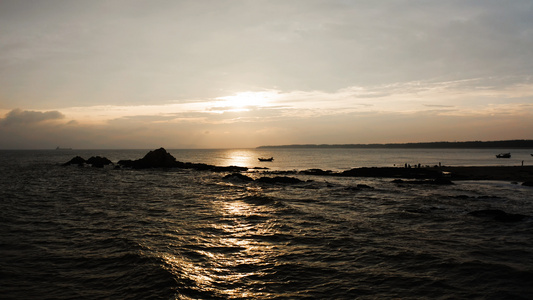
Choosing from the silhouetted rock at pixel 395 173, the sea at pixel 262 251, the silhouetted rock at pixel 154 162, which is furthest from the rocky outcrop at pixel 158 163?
the sea at pixel 262 251

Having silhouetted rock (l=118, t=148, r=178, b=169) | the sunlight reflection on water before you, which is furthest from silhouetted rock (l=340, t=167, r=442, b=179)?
silhouetted rock (l=118, t=148, r=178, b=169)

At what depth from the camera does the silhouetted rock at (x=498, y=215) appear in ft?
71.8

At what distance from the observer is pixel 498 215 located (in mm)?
22625

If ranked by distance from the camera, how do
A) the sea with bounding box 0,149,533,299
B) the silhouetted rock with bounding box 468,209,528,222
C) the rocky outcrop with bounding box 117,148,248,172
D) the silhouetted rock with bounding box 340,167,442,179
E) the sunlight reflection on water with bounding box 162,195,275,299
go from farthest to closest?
1. the rocky outcrop with bounding box 117,148,248,172
2. the silhouetted rock with bounding box 340,167,442,179
3. the silhouetted rock with bounding box 468,209,528,222
4. the sunlight reflection on water with bounding box 162,195,275,299
5. the sea with bounding box 0,149,533,299

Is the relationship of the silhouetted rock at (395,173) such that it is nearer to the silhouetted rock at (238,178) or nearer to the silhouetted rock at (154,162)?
the silhouetted rock at (238,178)

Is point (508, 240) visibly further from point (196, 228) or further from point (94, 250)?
point (94, 250)

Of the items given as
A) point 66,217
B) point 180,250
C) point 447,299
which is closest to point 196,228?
point 180,250

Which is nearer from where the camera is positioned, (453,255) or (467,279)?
(467,279)

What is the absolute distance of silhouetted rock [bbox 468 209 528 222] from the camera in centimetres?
2188

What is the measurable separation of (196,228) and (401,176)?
154 feet

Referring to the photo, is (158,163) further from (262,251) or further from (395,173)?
(262,251)

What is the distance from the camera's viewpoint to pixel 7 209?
25.4 metres

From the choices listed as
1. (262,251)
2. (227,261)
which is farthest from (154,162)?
(227,261)

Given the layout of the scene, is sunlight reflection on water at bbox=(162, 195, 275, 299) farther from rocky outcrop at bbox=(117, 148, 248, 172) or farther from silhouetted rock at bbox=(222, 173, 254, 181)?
rocky outcrop at bbox=(117, 148, 248, 172)
